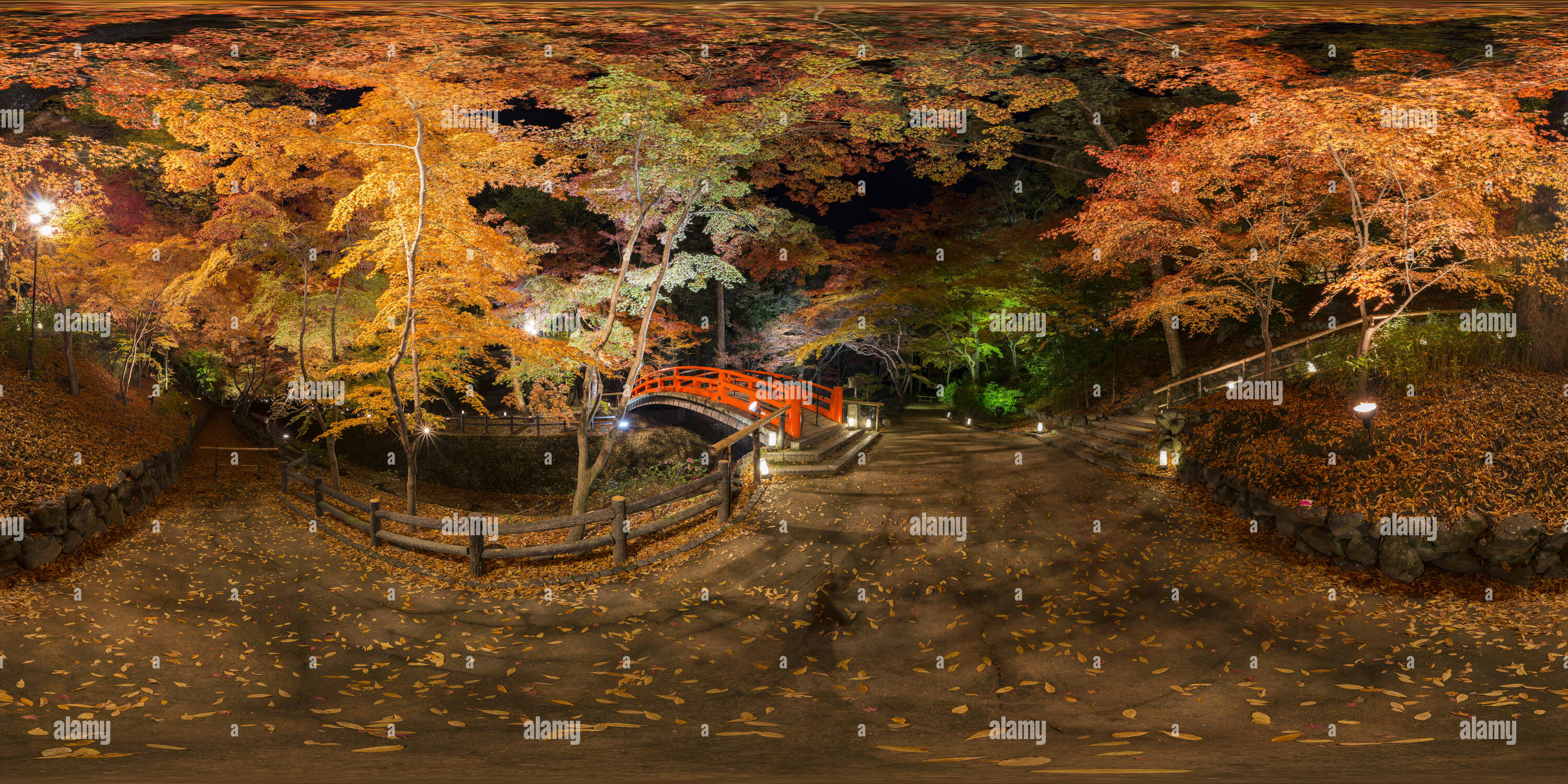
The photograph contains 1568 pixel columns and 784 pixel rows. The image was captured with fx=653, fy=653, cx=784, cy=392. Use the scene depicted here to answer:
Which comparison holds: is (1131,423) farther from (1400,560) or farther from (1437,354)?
(1400,560)

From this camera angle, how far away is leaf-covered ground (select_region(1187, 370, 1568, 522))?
7559mm

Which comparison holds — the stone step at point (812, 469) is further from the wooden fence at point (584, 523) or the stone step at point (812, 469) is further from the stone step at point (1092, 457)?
the stone step at point (1092, 457)

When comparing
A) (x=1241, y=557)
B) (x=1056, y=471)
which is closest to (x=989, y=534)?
(x=1241, y=557)

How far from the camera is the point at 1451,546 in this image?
7.30 m

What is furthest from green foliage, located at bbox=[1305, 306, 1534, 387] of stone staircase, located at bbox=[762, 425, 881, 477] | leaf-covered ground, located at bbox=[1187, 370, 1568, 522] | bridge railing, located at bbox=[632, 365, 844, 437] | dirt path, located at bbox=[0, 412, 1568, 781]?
bridge railing, located at bbox=[632, 365, 844, 437]

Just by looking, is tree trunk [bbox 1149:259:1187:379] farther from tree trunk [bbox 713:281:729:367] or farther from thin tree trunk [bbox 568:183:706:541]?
tree trunk [bbox 713:281:729:367]

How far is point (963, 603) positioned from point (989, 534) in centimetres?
215

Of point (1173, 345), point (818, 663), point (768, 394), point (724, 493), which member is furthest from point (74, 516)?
point (1173, 345)

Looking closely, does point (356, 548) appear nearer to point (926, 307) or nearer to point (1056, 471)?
point (1056, 471)

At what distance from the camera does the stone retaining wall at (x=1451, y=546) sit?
7141 millimetres

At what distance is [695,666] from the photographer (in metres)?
6.57

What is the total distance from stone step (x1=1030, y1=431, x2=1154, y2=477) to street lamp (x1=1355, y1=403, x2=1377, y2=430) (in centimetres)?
332

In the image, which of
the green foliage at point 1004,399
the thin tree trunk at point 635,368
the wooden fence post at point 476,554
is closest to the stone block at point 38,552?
the wooden fence post at point 476,554

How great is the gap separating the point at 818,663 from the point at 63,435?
12.4 metres
